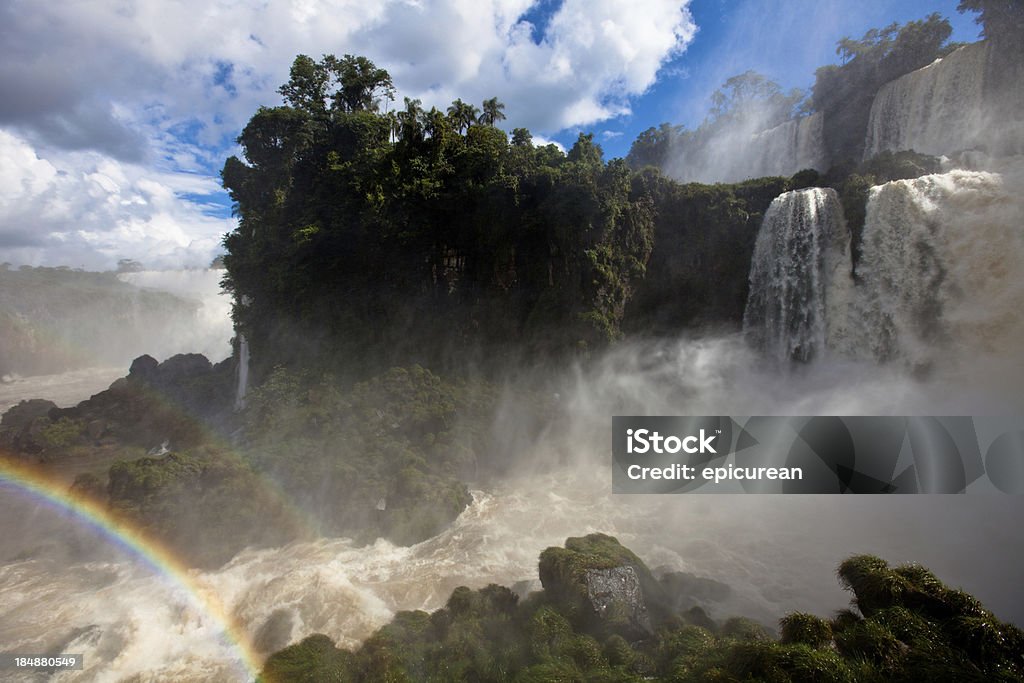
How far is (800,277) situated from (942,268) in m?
4.51

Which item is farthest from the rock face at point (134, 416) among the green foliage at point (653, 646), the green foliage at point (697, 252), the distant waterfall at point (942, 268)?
the distant waterfall at point (942, 268)

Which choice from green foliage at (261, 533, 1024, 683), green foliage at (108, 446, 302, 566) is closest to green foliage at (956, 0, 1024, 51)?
green foliage at (261, 533, 1024, 683)

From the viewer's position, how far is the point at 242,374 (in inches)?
1128

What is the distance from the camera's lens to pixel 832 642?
23.0ft

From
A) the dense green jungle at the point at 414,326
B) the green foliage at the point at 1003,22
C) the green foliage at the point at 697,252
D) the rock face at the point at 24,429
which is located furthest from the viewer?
the rock face at the point at 24,429

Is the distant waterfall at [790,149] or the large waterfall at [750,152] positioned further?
the large waterfall at [750,152]

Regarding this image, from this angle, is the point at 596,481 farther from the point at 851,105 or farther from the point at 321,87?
the point at 851,105

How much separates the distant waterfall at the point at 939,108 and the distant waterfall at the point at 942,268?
6.21m

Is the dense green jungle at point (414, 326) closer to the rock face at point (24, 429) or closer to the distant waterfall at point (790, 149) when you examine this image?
the rock face at point (24, 429)

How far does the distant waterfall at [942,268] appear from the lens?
15406mm

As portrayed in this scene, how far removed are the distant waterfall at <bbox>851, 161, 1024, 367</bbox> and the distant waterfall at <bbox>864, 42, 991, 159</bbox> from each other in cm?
621

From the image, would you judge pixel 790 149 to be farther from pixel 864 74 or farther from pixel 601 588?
pixel 601 588

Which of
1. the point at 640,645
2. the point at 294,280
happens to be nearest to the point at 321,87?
the point at 294,280

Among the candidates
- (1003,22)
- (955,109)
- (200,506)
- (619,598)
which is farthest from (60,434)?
(1003,22)
